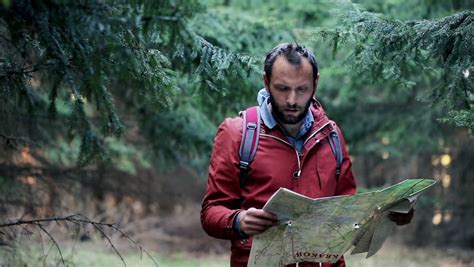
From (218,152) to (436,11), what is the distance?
16.8 feet

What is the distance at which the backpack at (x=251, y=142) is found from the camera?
3408 millimetres

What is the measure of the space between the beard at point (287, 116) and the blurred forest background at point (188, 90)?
2.38 feet

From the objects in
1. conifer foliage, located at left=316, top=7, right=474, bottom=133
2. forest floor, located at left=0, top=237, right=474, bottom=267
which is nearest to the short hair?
conifer foliage, located at left=316, top=7, right=474, bottom=133

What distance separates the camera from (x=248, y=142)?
3.43m

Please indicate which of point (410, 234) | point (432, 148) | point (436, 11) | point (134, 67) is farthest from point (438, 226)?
point (134, 67)

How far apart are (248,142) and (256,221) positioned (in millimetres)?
486

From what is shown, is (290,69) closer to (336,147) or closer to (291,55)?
(291,55)

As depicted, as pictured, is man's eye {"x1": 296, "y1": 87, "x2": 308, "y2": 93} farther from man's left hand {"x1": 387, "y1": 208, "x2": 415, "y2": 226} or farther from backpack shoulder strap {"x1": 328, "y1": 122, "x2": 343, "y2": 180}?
man's left hand {"x1": 387, "y1": 208, "x2": 415, "y2": 226}

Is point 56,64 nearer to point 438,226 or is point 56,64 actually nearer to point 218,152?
point 218,152

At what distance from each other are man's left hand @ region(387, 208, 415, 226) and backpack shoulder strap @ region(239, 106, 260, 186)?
774mm

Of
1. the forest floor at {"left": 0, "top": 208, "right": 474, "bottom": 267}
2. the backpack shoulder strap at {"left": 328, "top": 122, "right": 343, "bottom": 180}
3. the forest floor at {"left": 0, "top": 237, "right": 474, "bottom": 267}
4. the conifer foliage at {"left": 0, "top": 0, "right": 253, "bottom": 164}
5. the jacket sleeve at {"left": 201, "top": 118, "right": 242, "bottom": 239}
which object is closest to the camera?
the conifer foliage at {"left": 0, "top": 0, "right": 253, "bottom": 164}

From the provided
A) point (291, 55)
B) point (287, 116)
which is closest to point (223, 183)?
point (287, 116)

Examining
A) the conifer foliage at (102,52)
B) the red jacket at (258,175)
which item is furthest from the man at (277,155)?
the conifer foliage at (102,52)

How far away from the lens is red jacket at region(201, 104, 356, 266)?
3400 millimetres
